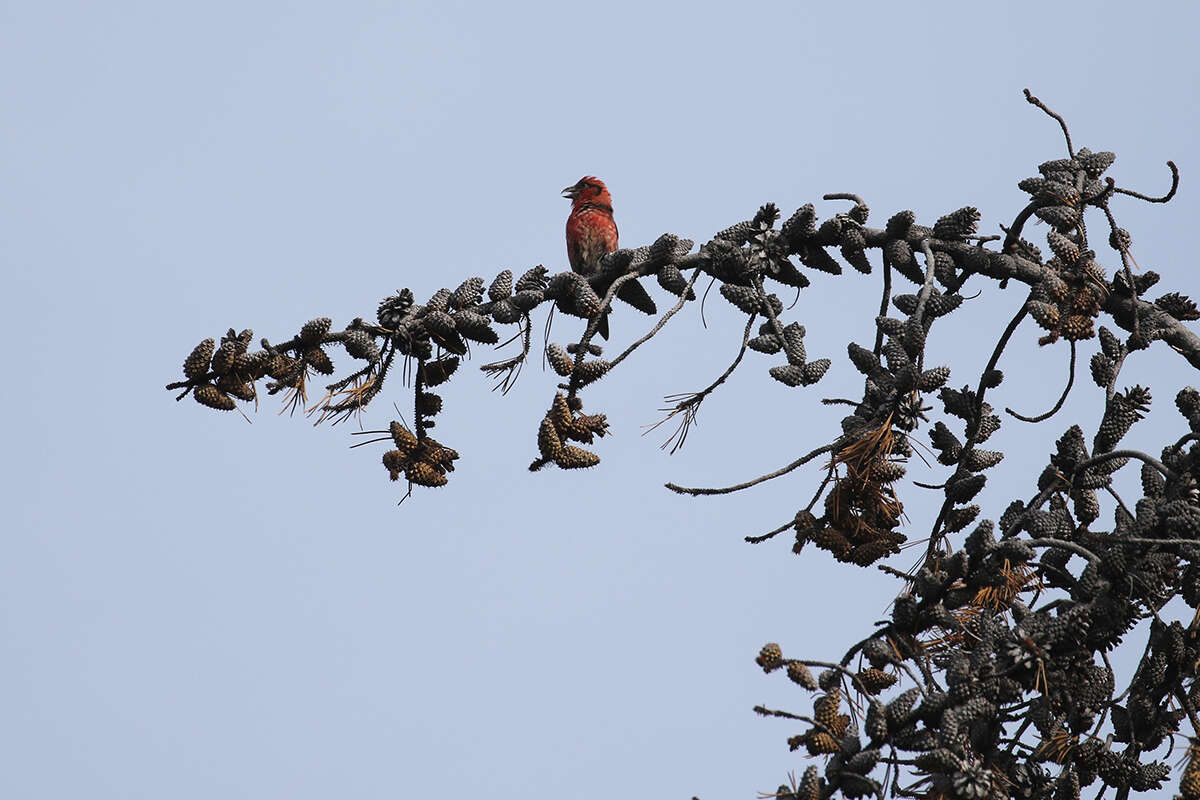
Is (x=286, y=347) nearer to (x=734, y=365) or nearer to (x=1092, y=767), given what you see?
(x=734, y=365)

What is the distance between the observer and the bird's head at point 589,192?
7.07 meters

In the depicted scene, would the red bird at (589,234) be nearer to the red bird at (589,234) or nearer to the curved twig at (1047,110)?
the red bird at (589,234)

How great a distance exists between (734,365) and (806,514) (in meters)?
0.40

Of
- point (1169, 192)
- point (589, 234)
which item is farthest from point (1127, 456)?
point (589, 234)

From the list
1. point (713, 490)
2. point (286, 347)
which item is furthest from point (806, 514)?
point (286, 347)

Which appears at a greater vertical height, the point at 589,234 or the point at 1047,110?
the point at 589,234

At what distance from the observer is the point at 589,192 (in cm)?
717

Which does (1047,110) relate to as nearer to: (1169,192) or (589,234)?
(1169,192)

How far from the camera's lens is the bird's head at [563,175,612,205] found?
707 cm

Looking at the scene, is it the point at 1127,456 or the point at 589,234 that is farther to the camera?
the point at 589,234

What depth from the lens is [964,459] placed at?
3252 millimetres

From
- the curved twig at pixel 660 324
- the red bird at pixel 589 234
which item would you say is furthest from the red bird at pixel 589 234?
the curved twig at pixel 660 324

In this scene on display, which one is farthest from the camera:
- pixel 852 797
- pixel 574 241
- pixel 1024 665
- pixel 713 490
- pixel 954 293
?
pixel 574 241

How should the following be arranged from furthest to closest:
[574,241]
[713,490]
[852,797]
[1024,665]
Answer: [574,241] < [713,490] < [1024,665] < [852,797]
